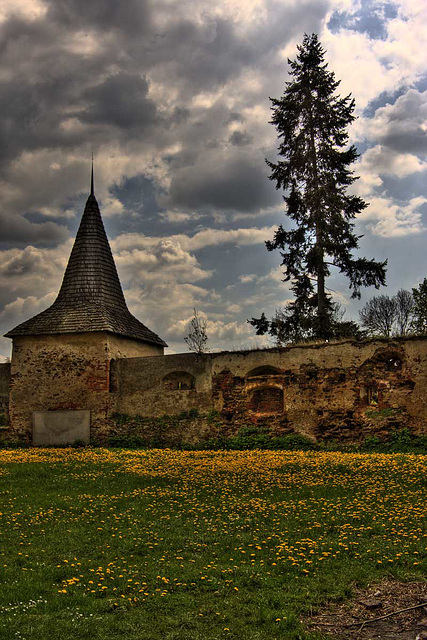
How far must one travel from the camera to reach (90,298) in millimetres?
22656

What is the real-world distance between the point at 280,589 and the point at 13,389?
17.6 metres

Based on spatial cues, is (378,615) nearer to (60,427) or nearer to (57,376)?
(60,427)

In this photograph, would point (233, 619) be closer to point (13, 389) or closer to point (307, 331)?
point (13, 389)

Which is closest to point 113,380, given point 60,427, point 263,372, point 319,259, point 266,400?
point 60,427

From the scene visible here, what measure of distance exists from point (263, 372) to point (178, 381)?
11.4 feet

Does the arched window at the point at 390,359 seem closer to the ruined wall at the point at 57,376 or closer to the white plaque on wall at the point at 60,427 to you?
the ruined wall at the point at 57,376

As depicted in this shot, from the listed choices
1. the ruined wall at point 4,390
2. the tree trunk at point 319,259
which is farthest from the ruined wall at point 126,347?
the tree trunk at point 319,259

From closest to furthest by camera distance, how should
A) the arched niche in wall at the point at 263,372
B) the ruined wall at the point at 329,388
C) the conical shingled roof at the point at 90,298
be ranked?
the ruined wall at the point at 329,388 < the arched niche in wall at the point at 263,372 < the conical shingled roof at the point at 90,298

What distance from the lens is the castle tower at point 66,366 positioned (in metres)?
20.3

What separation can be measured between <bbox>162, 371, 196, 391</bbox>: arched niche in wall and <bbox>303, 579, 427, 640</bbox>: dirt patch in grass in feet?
45.7

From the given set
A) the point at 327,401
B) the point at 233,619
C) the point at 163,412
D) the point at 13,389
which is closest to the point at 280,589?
the point at 233,619

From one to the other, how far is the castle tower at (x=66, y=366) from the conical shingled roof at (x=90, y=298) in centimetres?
5

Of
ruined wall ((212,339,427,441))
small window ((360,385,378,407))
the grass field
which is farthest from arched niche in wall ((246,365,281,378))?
the grass field

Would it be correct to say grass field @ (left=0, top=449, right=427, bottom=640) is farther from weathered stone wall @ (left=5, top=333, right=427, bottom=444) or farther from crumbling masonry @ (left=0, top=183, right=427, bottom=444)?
crumbling masonry @ (left=0, top=183, right=427, bottom=444)
